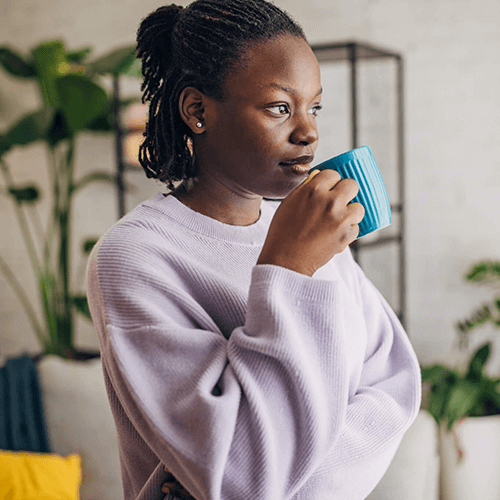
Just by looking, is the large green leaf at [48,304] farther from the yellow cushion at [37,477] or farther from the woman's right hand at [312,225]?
the woman's right hand at [312,225]

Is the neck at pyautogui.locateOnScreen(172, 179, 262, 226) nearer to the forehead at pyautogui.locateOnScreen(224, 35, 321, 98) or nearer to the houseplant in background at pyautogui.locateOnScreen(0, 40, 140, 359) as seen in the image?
the forehead at pyautogui.locateOnScreen(224, 35, 321, 98)

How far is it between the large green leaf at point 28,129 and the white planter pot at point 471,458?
1.83 metres

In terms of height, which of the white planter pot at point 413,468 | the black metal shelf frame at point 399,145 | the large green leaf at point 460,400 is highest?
the black metal shelf frame at point 399,145

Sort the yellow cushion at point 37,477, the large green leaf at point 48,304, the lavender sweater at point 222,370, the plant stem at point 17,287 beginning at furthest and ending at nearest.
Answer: the plant stem at point 17,287, the large green leaf at point 48,304, the yellow cushion at point 37,477, the lavender sweater at point 222,370

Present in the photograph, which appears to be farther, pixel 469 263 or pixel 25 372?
pixel 469 263

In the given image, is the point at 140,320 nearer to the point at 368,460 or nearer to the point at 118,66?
the point at 368,460

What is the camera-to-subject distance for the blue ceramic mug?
59 cm

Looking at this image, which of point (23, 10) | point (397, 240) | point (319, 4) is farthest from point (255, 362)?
point (23, 10)

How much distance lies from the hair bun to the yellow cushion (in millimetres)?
1290

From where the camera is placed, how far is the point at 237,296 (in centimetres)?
60

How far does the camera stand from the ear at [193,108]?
2.05 ft

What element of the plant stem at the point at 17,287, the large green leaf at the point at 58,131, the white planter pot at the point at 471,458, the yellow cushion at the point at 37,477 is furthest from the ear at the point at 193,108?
the plant stem at the point at 17,287

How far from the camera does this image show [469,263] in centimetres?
216

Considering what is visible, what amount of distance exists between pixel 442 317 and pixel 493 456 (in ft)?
2.04
